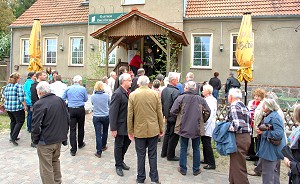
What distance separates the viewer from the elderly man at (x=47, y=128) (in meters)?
4.21

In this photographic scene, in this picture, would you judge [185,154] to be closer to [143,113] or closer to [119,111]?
[143,113]

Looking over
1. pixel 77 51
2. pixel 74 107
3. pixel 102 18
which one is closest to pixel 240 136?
pixel 74 107

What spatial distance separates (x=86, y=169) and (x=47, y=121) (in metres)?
1.73

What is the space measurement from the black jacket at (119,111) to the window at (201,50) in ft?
31.9

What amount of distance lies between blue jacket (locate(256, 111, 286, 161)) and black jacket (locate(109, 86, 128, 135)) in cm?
252

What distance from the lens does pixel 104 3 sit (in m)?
15.4

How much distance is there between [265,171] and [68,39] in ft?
49.7

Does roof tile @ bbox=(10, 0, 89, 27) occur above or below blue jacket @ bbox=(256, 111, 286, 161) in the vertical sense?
above

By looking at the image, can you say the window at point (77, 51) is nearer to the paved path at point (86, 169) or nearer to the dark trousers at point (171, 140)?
the paved path at point (86, 169)

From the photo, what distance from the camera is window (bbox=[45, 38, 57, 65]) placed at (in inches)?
688

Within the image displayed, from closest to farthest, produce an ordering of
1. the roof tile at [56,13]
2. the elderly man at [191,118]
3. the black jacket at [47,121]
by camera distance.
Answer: the black jacket at [47,121], the elderly man at [191,118], the roof tile at [56,13]

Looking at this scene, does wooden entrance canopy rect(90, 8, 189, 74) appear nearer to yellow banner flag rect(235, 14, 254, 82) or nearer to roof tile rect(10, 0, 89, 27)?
yellow banner flag rect(235, 14, 254, 82)

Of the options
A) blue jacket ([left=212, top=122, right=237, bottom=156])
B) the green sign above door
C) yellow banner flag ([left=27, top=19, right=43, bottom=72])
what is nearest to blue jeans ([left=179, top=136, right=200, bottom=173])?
blue jacket ([left=212, top=122, right=237, bottom=156])

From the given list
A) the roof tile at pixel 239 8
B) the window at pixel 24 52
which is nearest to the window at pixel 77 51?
the window at pixel 24 52
